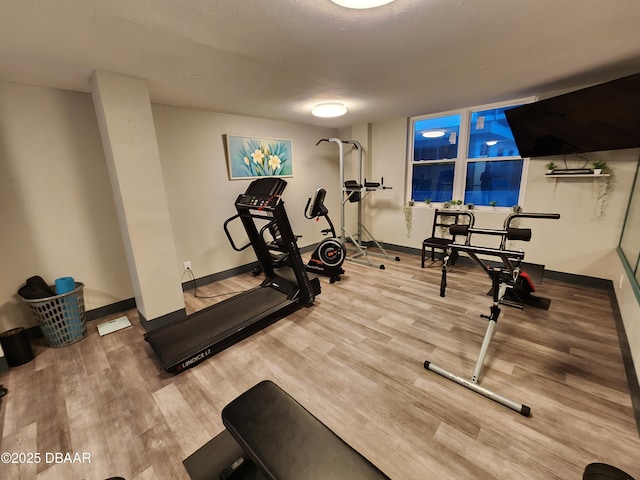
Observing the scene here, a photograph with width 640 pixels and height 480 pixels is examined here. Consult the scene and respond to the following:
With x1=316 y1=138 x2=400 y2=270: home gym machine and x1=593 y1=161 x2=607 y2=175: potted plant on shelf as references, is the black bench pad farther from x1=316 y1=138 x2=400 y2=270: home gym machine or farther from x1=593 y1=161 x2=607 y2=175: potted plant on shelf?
x1=593 y1=161 x2=607 y2=175: potted plant on shelf

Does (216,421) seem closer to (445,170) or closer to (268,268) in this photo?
(268,268)

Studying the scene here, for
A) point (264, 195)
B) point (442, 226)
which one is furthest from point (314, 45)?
point (442, 226)

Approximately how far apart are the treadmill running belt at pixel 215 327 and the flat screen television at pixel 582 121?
3.42 metres

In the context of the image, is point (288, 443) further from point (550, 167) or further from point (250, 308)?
point (550, 167)

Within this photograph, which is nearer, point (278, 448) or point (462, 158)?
point (278, 448)

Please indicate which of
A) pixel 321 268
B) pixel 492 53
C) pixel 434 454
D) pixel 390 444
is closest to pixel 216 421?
Answer: pixel 390 444

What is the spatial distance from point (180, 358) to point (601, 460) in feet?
8.61

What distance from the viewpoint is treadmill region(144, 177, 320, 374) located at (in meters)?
2.18

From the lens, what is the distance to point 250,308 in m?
2.77

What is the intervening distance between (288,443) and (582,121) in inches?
155

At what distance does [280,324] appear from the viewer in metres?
2.72

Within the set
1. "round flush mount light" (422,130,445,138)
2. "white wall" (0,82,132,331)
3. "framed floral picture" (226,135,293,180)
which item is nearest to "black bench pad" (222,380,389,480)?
"white wall" (0,82,132,331)

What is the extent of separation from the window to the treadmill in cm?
279

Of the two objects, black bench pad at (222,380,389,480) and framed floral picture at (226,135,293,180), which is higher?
framed floral picture at (226,135,293,180)
